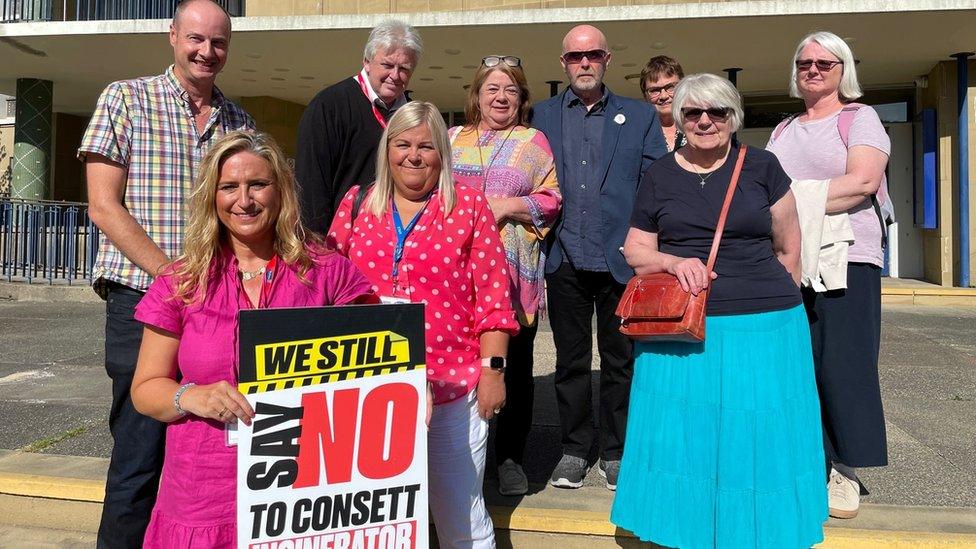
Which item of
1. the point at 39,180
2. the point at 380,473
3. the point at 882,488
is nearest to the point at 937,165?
the point at 882,488

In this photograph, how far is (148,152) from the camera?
9.21ft

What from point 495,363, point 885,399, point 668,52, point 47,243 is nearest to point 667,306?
point 495,363

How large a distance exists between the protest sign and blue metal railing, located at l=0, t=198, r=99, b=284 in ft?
38.2

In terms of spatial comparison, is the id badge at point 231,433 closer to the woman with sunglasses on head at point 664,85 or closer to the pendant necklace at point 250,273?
the pendant necklace at point 250,273

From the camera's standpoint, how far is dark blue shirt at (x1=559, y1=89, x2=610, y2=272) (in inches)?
142

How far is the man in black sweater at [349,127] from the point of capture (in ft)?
10.5

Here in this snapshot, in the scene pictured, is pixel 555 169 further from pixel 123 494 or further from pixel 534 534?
pixel 123 494

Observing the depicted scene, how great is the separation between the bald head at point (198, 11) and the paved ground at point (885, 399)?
2516mm

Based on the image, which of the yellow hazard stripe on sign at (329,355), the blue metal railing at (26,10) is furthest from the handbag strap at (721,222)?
the blue metal railing at (26,10)

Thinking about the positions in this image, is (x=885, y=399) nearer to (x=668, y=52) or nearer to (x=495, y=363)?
(x=495, y=363)

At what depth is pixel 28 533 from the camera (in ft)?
12.3

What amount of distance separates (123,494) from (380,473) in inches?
43.4

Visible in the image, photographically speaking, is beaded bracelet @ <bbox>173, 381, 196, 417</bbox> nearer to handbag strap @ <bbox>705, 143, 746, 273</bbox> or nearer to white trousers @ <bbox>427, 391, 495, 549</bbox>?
white trousers @ <bbox>427, 391, 495, 549</bbox>

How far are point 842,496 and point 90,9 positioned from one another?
1659cm
